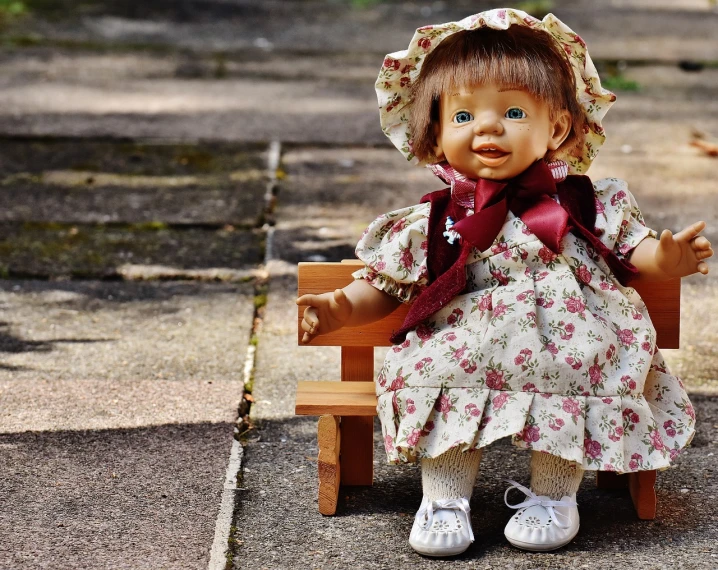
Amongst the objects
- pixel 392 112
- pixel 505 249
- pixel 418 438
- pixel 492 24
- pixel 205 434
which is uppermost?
pixel 492 24

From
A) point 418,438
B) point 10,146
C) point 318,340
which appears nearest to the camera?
point 418,438

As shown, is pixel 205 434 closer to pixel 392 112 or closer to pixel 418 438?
pixel 418 438

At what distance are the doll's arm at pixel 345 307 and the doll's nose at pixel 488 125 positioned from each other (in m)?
0.48

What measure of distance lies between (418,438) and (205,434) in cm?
86

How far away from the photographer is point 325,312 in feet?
9.14

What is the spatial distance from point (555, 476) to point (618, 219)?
25.9 inches

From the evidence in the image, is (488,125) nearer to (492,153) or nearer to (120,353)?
(492,153)

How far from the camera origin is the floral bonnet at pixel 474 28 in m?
2.75

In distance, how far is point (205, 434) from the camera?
10.8 feet

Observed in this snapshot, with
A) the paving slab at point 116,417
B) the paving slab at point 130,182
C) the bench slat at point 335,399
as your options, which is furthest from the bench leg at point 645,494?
the paving slab at point 130,182

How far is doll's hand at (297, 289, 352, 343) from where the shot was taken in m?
2.76

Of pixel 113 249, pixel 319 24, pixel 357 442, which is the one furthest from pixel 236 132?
pixel 357 442

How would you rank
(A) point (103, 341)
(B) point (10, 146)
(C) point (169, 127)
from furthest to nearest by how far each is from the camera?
(C) point (169, 127) < (B) point (10, 146) < (A) point (103, 341)

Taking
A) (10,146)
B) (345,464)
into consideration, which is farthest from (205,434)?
(10,146)
